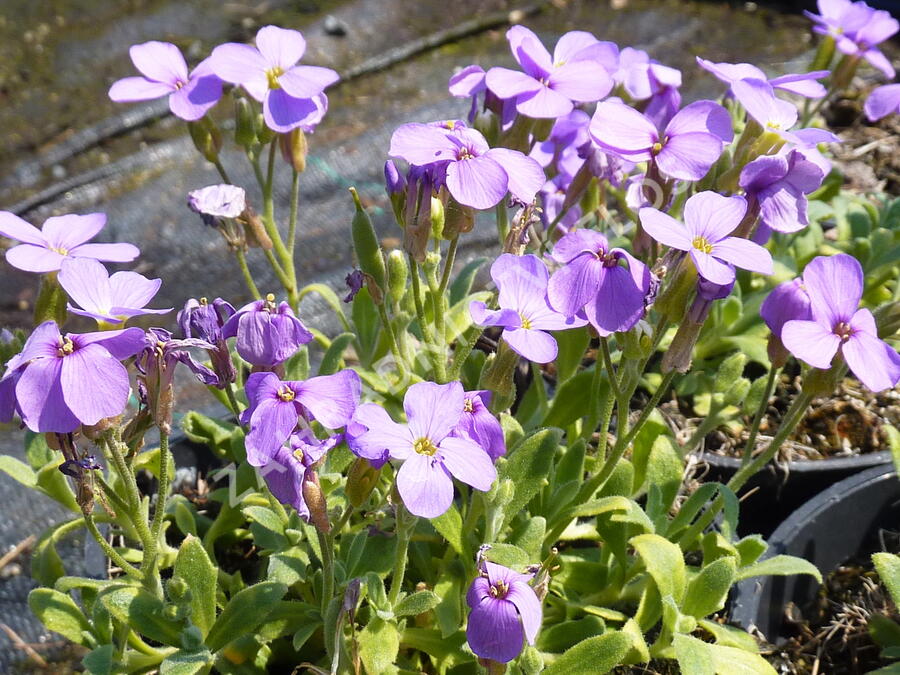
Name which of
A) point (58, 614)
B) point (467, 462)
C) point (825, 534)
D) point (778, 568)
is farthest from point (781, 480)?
point (58, 614)

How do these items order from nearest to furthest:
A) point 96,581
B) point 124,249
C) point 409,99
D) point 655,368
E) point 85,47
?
1. point 124,249
2. point 96,581
3. point 655,368
4. point 409,99
5. point 85,47

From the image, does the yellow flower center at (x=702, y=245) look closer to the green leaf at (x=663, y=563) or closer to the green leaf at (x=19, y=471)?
the green leaf at (x=663, y=563)

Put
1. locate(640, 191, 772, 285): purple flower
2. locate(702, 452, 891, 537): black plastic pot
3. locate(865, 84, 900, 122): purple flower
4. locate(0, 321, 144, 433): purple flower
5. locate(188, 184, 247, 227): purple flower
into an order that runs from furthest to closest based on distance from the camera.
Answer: locate(702, 452, 891, 537): black plastic pot → locate(865, 84, 900, 122): purple flower → locate(188, 184, 247, 227): purple flower → locate(640, 191, 772, 285): purple flower → locate(0, 321, 144, 433): purple flower

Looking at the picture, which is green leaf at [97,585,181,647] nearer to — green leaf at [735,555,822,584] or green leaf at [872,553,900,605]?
green leaf at [735,555,822,584]

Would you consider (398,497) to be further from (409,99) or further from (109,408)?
(409,99)

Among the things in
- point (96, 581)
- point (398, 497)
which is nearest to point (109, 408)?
point (398, 497)

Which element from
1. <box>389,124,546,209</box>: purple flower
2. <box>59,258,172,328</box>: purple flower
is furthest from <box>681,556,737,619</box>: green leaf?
<box>59,258,172,328</box>: purple flower

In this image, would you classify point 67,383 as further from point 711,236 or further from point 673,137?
point 673,137

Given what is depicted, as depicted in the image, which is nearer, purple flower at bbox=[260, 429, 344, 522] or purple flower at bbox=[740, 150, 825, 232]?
purple flower at bbox=[260, 429, 344, 522]

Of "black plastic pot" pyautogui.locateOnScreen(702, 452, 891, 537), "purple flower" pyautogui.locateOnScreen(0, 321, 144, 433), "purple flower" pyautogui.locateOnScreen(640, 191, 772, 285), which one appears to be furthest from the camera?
"black plastic pot" pyautogui.locateOnScreen(702, 452, 891, 537)
